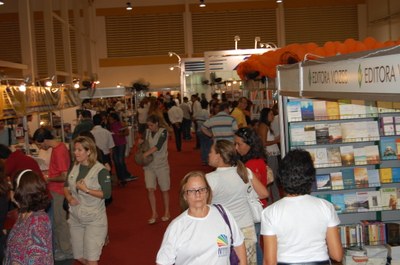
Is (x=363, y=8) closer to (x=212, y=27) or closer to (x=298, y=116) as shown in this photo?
(x=212, y=27)

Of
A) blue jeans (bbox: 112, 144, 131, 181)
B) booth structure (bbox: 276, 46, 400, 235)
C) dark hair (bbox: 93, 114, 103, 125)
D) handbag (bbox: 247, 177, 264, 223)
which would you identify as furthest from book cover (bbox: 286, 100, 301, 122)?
blue jeans (bbox: 112, 144, 131, 181)

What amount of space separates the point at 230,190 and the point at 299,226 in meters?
1.00

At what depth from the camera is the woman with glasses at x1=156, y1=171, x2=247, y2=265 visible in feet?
9.60

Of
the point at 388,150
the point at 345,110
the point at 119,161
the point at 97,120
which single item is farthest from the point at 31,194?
the point at 119,161

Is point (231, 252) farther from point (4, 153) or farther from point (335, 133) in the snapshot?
point (4, 153)

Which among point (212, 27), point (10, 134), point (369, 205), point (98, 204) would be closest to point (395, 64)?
point (98, 204)

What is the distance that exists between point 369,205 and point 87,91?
9.23m

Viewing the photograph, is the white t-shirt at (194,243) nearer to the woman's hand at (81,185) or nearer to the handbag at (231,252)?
the handbag at (231,252)

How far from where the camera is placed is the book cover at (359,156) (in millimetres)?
→ 5703

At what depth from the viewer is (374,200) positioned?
5.73 metres

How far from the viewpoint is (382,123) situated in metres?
5.64

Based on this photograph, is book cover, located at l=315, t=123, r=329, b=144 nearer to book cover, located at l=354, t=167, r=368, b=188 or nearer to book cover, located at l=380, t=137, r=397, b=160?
book cover, located at l=354, t=167, r=368, b=188

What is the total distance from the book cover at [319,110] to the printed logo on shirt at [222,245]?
2878 millimetres

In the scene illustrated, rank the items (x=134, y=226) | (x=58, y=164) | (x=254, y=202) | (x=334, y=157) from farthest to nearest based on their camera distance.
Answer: (x=134, y=226)
(x=58, y=164)
(x=334, y=157)
(x=254, y=202)
